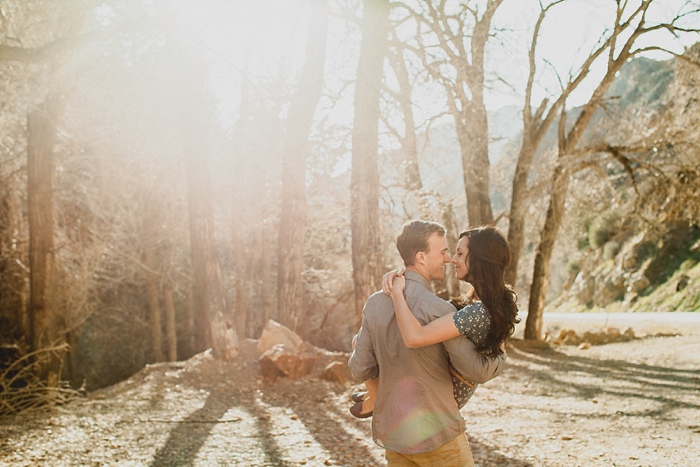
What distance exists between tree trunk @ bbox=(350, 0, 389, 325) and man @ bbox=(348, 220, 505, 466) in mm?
6972

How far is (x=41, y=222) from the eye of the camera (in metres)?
10.9

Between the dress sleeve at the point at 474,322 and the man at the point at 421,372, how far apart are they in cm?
5

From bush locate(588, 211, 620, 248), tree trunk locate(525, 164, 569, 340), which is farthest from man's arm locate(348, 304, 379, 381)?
bush locate(588, 211, 620, 248)

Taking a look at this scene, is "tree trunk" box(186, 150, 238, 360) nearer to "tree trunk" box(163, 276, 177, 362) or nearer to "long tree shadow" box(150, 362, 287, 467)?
"long tree shadow" box(150, 362, 287, 467)

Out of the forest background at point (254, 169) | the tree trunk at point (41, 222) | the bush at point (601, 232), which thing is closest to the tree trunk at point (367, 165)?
the forest background at point (254, 169)

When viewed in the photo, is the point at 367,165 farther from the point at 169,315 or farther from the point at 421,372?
the point at 169,315

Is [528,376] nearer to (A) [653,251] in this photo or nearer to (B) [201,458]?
(B) [201,458]

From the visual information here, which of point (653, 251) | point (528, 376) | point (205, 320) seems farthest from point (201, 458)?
point (653, 251)

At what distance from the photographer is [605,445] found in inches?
238

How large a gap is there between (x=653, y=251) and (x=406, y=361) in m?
30.7

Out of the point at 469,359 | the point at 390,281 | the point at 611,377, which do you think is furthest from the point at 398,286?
the point at 611,377

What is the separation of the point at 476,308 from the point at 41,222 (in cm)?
1027

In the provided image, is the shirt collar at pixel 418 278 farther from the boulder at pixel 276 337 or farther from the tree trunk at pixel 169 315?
the tree trunk at pixel 169 315

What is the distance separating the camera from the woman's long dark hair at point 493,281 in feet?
9.14
